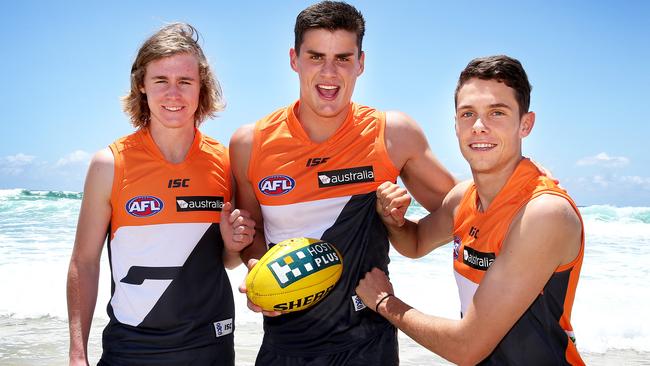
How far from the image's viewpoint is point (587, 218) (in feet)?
74.0

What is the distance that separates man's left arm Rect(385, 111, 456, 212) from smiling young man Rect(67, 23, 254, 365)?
0.99 m

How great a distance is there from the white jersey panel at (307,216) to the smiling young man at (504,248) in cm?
44

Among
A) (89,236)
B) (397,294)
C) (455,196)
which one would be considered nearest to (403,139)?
(455,196)

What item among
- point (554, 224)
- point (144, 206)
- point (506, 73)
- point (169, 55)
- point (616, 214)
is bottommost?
point (616, 214)

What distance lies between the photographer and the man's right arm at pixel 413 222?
301cm

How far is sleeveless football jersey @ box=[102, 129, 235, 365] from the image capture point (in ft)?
10.3

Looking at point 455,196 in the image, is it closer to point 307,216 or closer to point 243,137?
point 307,216

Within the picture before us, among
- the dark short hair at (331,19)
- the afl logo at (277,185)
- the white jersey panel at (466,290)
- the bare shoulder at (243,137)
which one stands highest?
the dark short hair at (331,19)

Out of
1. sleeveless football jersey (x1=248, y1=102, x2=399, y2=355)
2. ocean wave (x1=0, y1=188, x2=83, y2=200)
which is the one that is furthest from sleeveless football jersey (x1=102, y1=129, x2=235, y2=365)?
ocean wave (x1=0, y1=188, x2=83, y2=200)

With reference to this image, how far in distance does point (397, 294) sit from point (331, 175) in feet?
22.1

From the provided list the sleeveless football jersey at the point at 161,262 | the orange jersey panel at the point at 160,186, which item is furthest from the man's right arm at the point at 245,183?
the sleeveless football jersey at the point at 161,262

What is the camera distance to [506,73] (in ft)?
8.47

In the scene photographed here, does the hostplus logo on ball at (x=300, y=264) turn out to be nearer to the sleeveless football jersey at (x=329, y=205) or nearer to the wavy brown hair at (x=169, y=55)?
the sleeveless football jersey at (x=329, y=205)

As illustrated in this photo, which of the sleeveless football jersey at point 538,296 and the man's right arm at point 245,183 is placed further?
the man's right arm at point 245,183
